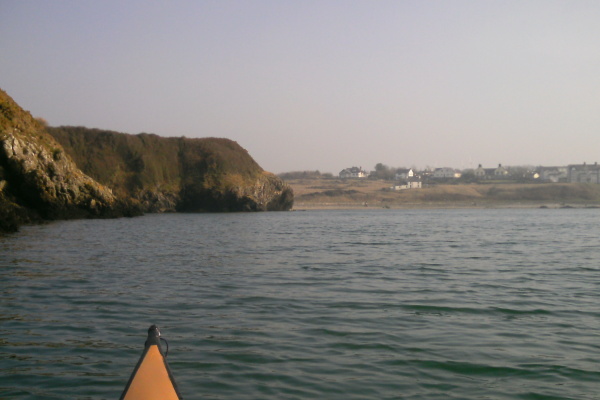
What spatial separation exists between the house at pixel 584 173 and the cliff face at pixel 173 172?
78.2 m

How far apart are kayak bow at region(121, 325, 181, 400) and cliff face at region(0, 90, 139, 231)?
27.0 meters

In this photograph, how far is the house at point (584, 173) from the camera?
126875 mm

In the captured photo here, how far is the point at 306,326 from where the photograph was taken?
29.6ft

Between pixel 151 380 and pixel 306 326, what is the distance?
454cm

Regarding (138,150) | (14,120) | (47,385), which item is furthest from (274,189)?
(47,385)

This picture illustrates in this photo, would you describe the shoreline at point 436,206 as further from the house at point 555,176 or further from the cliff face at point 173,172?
the house at point 555,176

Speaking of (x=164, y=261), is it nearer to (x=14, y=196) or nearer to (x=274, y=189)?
(x=14, y=196)

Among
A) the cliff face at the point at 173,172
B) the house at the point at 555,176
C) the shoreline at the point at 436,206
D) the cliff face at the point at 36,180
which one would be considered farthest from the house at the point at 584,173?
the cliff face at the point at 36,180

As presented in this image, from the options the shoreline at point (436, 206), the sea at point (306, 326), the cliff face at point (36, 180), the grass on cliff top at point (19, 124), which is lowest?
the shoreline at point (436, 206)

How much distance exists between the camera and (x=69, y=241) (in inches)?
933

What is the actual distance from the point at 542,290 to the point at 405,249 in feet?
33.1

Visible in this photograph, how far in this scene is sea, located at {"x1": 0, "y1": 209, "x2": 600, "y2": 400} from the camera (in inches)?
252

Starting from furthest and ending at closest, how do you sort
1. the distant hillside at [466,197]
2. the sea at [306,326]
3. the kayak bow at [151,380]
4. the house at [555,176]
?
the house at [555,176], the distant hillside at [466,197], the sea at [306,326], the kayak bow at [151,380]

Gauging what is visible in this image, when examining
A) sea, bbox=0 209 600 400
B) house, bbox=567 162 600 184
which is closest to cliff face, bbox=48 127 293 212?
sea, bbox=0 209 600 400
